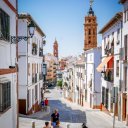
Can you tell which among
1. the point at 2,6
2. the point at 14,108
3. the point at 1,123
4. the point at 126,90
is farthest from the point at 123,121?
the point at 2,6

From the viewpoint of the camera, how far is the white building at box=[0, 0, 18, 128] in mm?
12172

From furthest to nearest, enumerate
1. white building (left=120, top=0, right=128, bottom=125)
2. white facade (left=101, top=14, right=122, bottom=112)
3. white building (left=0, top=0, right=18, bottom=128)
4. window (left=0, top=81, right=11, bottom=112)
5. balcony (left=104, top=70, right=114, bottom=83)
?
1. balcony (left=104, top=70, right=114, bottom=83)
2. white facade (left=101, top=14, right=122, bottom=112)
3. white building (left=120, top=0, right=128, bottom=125)
4. white building (left=0, top=0, right=18, bottom=128)
5. window (left=0, top=81, right=11, bottom=112)

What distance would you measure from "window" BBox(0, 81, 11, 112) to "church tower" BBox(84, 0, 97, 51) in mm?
50336

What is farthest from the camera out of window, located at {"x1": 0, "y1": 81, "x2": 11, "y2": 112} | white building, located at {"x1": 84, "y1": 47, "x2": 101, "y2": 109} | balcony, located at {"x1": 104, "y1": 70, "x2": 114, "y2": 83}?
white building, located at {"x1": 84, "y1": 47, "x2": 101, "y2": 109}

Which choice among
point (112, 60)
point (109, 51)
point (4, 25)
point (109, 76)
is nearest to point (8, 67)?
point (4, 25)

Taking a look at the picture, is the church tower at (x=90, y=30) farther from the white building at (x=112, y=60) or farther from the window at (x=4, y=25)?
the window at (x=4, y=25)

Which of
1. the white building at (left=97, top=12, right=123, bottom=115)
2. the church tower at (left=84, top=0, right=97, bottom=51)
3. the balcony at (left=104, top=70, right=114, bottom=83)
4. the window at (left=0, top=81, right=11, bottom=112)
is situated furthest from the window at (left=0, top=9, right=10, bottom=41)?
the church tower at (left=84, top=0, right=97, bottom=51)

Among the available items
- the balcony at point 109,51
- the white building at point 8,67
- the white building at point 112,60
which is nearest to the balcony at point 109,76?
the white building at point 112,60

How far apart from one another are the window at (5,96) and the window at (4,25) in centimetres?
203

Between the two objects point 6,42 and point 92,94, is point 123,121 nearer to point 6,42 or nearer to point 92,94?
point 6,42

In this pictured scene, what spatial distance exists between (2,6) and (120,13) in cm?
1412

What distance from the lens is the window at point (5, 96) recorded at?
39.6 ft

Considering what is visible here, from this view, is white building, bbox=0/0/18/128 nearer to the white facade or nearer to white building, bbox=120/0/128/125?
white building, bbox=120/0/128/125

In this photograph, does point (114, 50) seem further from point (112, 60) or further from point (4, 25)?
point (4, 25)
